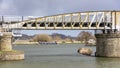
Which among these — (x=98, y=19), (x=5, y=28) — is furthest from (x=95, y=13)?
(x=5, y=28)

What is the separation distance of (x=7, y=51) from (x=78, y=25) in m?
23.7

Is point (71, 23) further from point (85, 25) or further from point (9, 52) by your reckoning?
point (9, 52)

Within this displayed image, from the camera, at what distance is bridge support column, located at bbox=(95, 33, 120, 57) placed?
10081cm

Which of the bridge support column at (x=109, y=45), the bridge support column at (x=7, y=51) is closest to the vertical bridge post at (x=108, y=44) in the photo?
the bridge support column at (x=109, y=45)

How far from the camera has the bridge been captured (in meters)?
99.9

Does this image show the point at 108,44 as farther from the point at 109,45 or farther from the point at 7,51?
the point at 7,51

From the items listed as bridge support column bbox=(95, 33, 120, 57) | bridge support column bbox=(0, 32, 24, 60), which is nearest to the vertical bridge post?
bridge support column bbox=(95, 33, 120, 57)

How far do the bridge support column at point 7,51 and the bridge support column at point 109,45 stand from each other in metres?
21.2

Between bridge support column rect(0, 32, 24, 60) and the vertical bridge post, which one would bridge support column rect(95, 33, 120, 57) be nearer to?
the vertical bridge post

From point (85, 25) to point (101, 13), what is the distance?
5180mm

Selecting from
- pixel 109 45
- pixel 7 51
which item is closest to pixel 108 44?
pixel 109 45

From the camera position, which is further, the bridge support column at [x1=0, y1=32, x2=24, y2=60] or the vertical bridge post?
the vertical bridge post

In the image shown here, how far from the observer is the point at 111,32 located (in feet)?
346

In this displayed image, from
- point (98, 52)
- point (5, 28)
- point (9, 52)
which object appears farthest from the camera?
point (98, 52)
